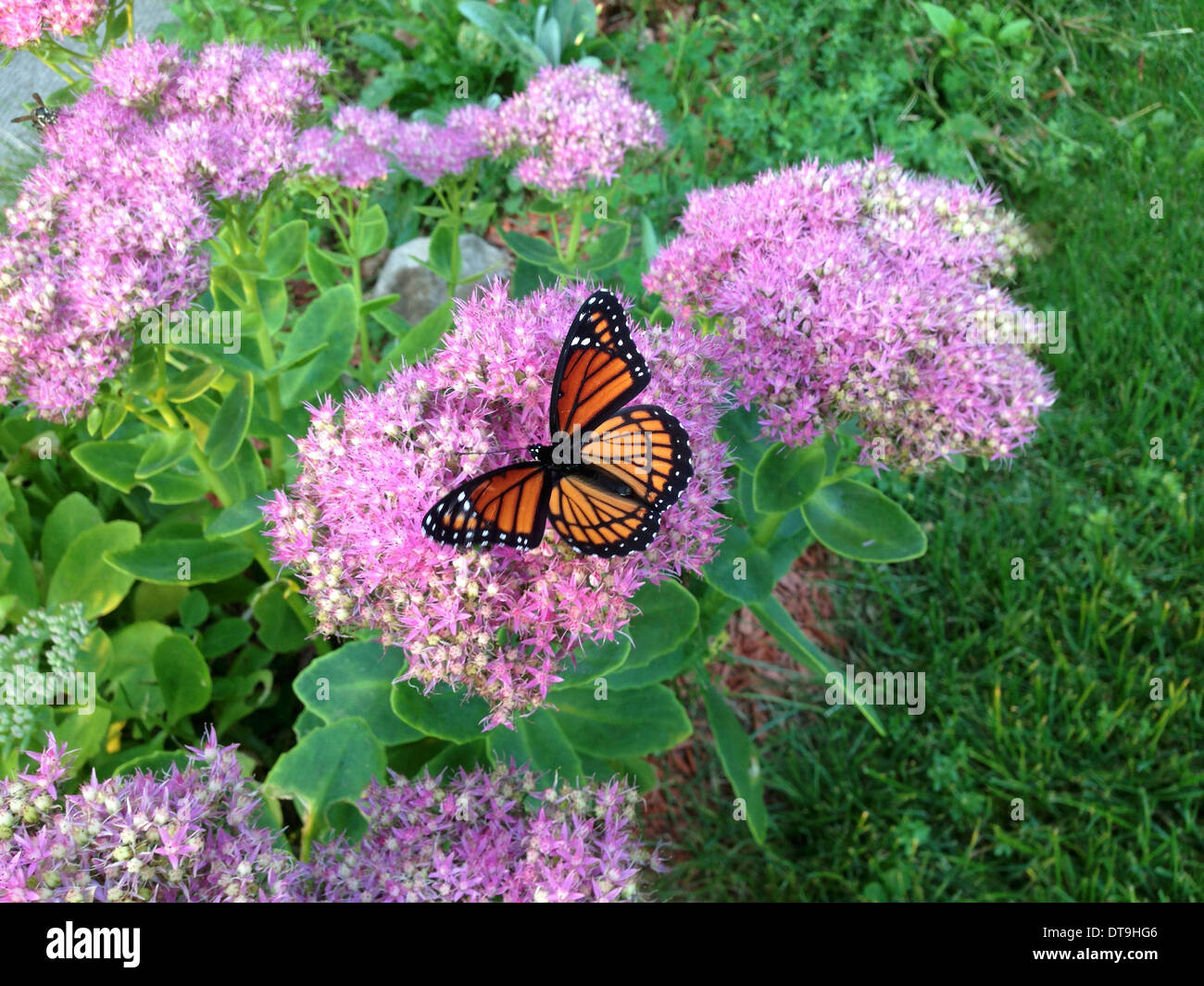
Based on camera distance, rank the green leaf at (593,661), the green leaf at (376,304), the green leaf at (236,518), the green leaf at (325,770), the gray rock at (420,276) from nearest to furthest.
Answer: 1. the green leaf at (593,661)
2. the green leaf at (325,770)
3. the green leaf at (236,518)
4. the green leaf at (376,304)
5. the gray rock at (420,276)

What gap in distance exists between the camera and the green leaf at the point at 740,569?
193 cm

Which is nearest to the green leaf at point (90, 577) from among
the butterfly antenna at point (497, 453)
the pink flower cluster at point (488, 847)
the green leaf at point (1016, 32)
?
the pink flower cluster at point (488, 847)

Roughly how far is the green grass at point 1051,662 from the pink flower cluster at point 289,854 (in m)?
1.00

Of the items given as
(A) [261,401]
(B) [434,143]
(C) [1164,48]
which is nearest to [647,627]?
(A) [261,401]

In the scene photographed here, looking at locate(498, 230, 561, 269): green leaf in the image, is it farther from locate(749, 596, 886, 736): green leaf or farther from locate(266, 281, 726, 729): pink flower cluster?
locate(749, 596, 886, 736): green leaf

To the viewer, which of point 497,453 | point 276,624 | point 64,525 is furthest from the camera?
point 64,525

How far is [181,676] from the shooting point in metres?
2.16

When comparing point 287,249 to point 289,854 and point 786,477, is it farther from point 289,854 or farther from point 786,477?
point 289,854

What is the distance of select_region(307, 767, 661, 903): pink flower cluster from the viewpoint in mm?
1423

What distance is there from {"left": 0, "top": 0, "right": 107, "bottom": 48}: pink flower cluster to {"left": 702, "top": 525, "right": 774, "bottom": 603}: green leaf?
6.51 ft

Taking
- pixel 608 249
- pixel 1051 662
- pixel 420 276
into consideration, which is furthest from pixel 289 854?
pixel 420 276

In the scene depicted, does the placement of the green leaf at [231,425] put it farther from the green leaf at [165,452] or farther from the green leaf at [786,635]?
the green leaf at [786,635]

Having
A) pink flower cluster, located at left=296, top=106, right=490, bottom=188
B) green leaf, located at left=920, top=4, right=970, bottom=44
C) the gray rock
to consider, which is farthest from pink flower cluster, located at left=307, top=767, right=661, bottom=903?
green leaf, located at left=920, top=4, right=970, bottom=44

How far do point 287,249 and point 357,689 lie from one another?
1.18m
